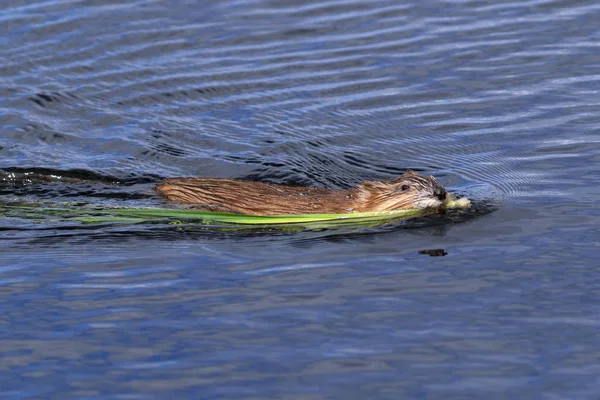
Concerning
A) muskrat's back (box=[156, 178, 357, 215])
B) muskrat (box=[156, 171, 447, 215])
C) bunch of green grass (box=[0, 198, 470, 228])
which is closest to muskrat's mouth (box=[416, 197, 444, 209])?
muskrat (box=[156, 171, 447, 215])

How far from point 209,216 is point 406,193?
158cm

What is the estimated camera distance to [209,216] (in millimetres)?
9273

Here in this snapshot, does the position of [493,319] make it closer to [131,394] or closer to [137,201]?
[131,394]

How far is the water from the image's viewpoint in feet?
22.1

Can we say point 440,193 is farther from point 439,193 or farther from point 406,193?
point 406,193

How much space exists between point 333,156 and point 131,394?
210 inches

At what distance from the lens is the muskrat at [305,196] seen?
943cm

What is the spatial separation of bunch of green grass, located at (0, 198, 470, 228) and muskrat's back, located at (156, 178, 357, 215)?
153 millimetres

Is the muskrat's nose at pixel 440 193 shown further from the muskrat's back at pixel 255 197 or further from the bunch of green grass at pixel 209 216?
the muskrat's back at pixel 255 197

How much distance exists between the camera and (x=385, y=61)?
45.1ft

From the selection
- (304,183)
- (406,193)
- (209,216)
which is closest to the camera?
(209,216)

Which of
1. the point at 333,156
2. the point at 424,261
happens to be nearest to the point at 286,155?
the point at 333,156

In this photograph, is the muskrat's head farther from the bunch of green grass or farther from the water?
the water

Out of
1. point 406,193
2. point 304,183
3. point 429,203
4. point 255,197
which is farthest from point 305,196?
point 304,183
